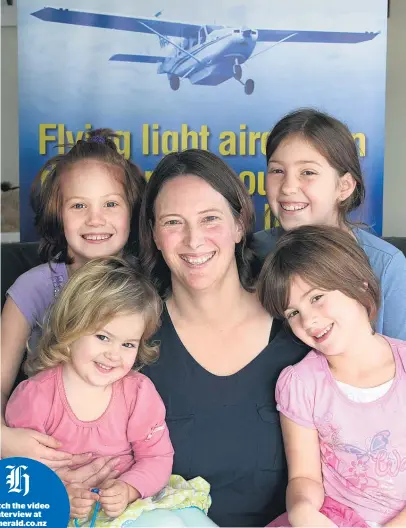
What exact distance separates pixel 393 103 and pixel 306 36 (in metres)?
1.71

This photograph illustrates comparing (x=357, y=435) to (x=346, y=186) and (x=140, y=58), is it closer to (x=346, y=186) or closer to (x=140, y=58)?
(x=346, y=186)

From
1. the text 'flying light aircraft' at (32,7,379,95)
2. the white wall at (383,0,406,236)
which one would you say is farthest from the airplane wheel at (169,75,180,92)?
the white wall at (383,0,406,236)

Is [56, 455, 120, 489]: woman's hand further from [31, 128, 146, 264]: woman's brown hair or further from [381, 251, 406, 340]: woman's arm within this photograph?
[381, 251, 406, 340]: woman's arm

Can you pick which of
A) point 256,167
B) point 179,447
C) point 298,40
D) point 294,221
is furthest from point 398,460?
point 298,40

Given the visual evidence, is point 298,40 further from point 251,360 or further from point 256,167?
point 251,360

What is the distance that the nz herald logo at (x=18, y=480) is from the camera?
5.79ft

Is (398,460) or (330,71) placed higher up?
(330,71)

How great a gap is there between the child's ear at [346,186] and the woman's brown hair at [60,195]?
67 centimetres

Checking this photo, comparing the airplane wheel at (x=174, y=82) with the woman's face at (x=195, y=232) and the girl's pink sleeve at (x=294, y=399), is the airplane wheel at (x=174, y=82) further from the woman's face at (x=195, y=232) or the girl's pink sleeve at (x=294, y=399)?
the girl's pink sleeve at (x=294, y=399)

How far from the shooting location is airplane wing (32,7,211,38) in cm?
442

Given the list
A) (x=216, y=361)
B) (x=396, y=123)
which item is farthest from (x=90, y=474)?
(x=396, y=123)

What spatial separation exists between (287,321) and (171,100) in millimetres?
2723

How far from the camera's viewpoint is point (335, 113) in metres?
4.46

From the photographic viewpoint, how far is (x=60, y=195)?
2.40 m
